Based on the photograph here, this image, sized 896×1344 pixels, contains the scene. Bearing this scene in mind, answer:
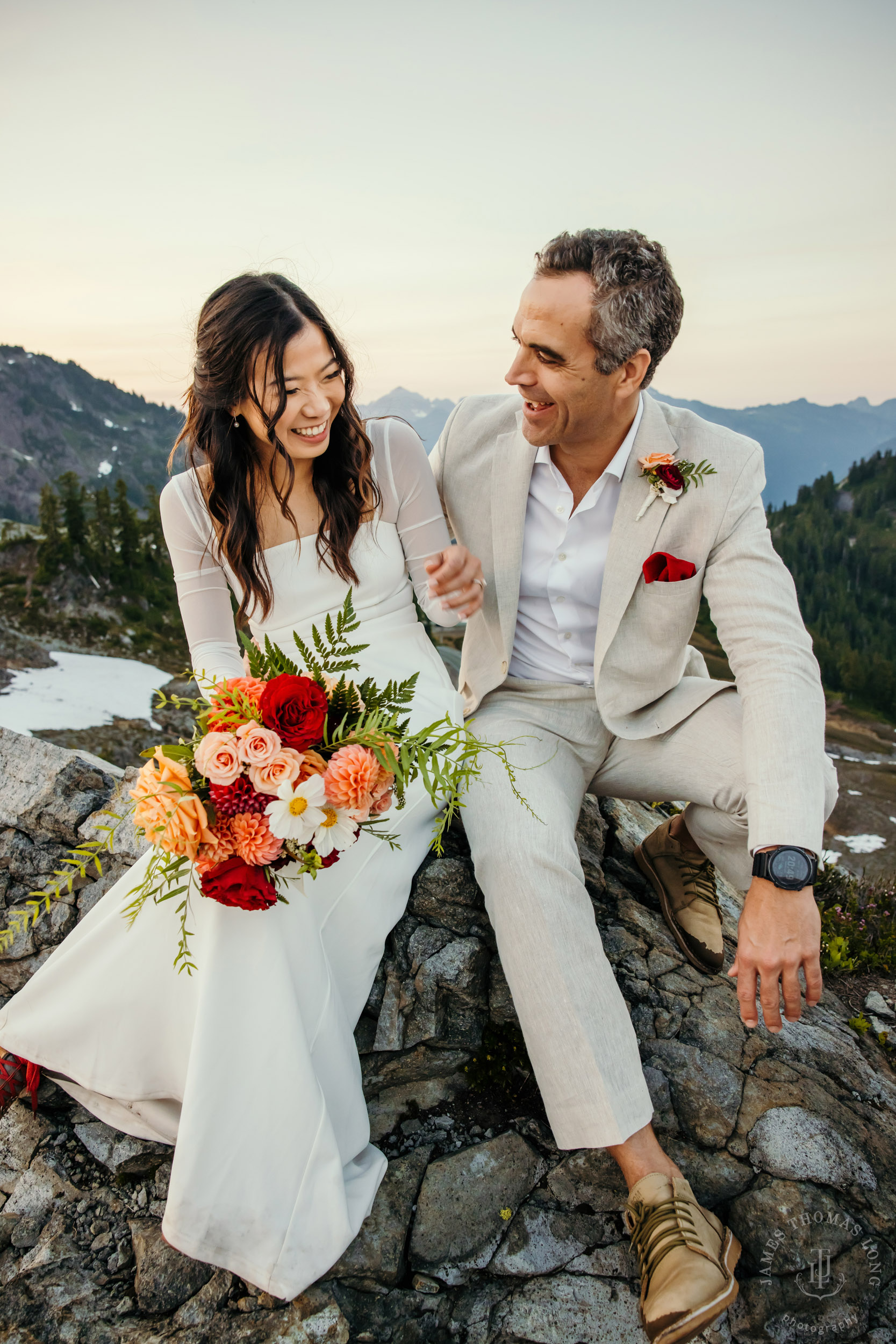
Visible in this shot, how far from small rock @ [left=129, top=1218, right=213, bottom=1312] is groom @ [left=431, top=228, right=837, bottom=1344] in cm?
146

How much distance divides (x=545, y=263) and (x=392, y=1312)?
161 inches

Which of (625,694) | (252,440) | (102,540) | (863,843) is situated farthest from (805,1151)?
(102,540)

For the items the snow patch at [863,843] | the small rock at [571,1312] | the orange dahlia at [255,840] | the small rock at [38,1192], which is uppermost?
the orange dahlia at [255,840]

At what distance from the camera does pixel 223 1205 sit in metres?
2.56

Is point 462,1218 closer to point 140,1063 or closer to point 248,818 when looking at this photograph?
point 140,1063

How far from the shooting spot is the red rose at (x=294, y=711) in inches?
92.0

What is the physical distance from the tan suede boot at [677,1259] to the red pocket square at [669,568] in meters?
2.26

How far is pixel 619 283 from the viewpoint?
10.4ft

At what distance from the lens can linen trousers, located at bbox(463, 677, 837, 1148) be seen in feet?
8.65

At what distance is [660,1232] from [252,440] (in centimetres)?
359

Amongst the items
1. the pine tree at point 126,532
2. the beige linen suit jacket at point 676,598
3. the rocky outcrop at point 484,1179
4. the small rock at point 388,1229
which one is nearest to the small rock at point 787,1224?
the rocky outcrop at point 484,1179

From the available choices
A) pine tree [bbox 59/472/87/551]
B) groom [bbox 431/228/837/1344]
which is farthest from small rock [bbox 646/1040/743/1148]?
pine tree [bbox 59/472/87/551]

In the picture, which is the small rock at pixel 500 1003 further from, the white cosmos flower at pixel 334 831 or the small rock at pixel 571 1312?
the white cosmos flower at pixel 334 831

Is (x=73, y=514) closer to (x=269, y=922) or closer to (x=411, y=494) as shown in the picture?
(x=411, y=494)
